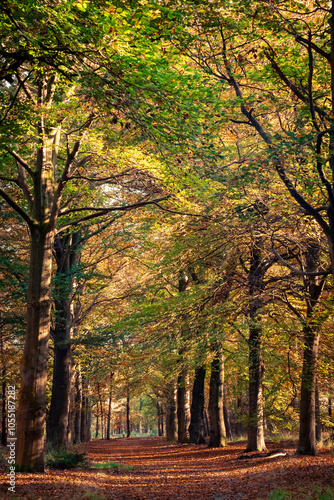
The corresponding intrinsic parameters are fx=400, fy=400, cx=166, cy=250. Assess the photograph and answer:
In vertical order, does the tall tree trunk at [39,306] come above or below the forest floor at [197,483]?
above

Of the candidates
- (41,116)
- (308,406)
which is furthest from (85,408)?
(41,116)

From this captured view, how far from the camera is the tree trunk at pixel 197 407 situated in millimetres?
21188

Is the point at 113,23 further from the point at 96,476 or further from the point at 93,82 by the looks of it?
the point at 96,476

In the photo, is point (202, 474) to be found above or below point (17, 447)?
below

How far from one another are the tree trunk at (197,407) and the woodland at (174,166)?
95.0 inches

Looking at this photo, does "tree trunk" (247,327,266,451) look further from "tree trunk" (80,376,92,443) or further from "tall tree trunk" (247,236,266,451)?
"tree trunk" (80,376,92,443)

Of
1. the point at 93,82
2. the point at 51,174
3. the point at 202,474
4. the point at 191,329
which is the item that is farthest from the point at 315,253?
the point at 93,82

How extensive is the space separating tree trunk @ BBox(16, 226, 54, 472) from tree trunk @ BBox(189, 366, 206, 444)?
1311 centimetres

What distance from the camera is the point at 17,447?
872 cm

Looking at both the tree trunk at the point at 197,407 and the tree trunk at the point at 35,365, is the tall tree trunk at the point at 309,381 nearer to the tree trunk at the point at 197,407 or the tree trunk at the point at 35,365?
the tree trunk at the point at 35,365

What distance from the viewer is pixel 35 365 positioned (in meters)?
8.93

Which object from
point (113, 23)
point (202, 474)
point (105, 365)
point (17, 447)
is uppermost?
point (113, 23)

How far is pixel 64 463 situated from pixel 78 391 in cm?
1857

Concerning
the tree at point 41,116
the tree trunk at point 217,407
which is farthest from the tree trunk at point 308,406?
the tree at point 41,116
